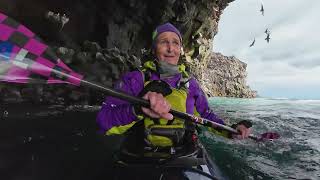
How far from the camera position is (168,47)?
12.4 feet

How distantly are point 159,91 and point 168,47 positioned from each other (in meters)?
0.69

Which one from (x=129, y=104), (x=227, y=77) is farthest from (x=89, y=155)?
(x=227, y=77)

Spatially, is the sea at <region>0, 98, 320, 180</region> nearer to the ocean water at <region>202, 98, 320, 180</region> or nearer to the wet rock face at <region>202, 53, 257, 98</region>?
the ocean water at <region>202, 98, 320, 180</region>

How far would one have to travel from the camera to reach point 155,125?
3547 millimetres

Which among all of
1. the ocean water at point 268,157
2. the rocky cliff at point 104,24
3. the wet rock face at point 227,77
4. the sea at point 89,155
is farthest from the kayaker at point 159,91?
the wet rock face at point 227,77

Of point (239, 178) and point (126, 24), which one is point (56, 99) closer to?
point (126, 24)

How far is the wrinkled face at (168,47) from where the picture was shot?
3.77 m

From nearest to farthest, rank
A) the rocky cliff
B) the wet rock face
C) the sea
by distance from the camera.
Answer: the sea → the rocky cliff → the wet rock face

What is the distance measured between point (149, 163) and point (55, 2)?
23047mm

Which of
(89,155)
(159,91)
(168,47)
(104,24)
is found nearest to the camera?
(159,91)

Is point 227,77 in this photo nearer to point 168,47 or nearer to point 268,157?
point 268,157

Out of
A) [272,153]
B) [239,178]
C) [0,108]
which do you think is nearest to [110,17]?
[0,108]

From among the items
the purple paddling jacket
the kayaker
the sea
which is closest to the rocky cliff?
the sea

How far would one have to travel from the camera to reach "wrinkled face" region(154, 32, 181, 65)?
377 cm
